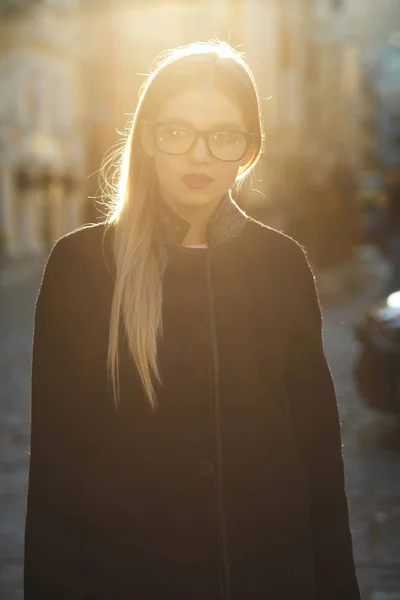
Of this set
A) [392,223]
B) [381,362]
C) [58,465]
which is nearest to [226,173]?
[58,465]

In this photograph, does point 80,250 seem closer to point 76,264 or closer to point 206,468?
point 76,264

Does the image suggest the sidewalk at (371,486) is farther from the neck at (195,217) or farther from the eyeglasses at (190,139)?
the eyeglasses at (190,139)

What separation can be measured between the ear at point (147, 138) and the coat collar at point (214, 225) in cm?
12

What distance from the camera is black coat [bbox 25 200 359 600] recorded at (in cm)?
222

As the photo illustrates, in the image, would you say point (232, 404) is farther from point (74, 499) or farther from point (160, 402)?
point (74, 499)

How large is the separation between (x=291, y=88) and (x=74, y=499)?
155 feet

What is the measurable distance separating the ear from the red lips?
10 cm

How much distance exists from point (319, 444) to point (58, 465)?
587 millimetres

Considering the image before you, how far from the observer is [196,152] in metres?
2.19

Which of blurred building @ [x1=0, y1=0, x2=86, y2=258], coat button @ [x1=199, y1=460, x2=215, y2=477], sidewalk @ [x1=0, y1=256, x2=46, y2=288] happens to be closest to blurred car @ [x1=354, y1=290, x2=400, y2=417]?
coat button @ [x1=199, y1=460, x2=215, y2=477]

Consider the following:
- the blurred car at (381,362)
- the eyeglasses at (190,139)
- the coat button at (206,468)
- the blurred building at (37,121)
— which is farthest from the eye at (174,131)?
the blurred building at (37,121)

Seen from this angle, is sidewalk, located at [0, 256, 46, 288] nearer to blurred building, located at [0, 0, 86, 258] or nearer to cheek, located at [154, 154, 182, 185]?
blurred building, located at [0, 0, 86, 258]

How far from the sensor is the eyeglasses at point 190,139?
2191 millimetres

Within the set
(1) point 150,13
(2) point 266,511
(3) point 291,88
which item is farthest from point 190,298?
(3) point 291,88
